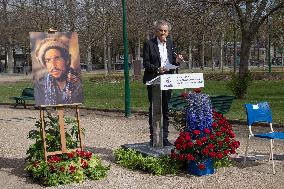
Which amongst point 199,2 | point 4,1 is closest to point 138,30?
point 4,1

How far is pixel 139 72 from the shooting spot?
127 ft

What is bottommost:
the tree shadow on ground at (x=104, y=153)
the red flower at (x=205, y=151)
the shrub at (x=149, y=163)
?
the tree shadow on ground at (x=104, y=153)

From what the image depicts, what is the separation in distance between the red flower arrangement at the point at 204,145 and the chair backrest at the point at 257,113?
23.1 inches

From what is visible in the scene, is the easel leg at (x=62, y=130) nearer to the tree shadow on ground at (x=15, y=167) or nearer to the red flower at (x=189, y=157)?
the tree shadow on ground at (x=15, y=167)

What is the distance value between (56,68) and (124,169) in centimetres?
189

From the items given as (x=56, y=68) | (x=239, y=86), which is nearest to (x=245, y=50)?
(x=239, y=86)

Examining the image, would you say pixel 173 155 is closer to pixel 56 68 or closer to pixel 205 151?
pixel 205 151

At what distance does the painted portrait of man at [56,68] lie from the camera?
7.02 metres

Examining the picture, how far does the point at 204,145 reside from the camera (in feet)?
22.6

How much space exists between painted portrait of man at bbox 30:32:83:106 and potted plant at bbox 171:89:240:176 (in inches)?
65.6

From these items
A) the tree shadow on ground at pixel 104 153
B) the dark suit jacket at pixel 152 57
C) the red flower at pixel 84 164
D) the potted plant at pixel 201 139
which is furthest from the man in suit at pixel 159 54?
the red flower at pixel 84 164

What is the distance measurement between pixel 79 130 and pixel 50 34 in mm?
1509

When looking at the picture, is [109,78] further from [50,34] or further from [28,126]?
[50,34]

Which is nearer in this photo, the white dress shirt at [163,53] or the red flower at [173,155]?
the red flower at [173,155]
